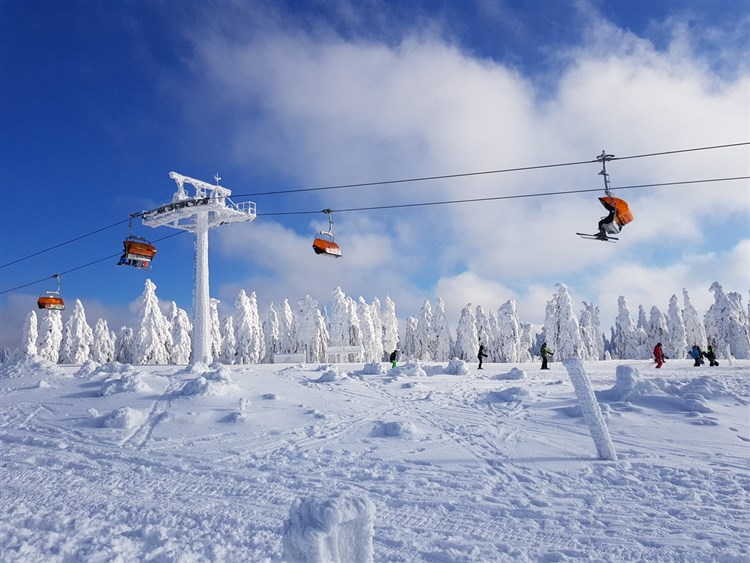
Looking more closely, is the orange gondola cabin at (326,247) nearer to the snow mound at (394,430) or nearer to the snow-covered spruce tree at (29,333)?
the snow mound at (394,430)

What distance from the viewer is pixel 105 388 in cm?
1504

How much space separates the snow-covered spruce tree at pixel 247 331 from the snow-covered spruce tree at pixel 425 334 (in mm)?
25645

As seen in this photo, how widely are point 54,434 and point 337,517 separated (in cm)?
1037

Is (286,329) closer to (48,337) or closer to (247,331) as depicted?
(247,331)

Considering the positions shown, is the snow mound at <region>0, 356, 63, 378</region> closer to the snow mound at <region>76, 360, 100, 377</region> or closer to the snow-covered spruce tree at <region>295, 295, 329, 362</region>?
the snow mound at <region>76, 360, 100, 377</region>

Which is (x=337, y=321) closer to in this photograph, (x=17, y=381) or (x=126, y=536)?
(x=17, y=381)

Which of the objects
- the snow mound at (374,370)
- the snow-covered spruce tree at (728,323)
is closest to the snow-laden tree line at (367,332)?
the snow-covered spruce tree at (728,323)

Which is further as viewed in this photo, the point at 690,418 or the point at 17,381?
the point at 17,381

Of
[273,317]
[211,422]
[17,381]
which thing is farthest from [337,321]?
[211,422]

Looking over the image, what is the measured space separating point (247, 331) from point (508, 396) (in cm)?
5456

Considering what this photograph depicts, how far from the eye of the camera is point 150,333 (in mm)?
54938

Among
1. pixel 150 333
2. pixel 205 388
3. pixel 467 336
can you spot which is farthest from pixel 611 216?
pixel 467 336

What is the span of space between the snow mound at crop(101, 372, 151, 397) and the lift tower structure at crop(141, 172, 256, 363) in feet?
37.1

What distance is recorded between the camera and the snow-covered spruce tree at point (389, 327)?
83812 millimetres
